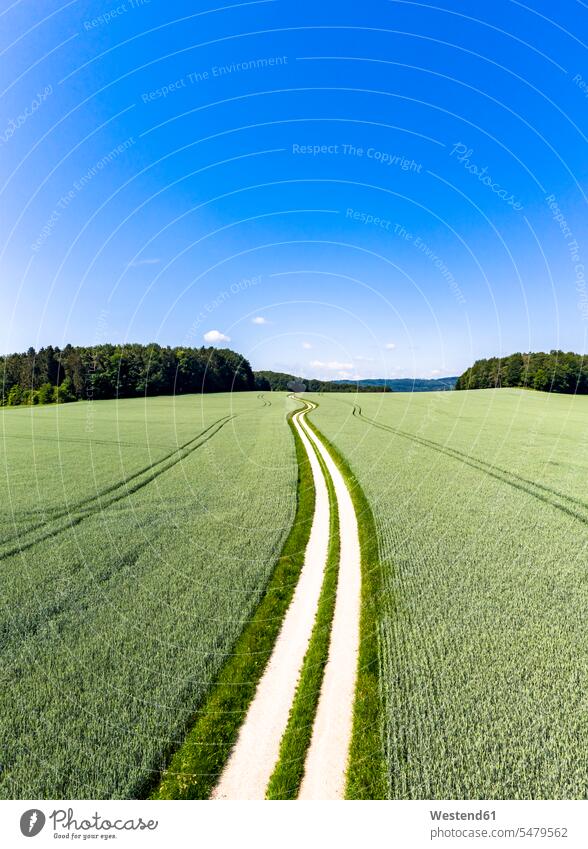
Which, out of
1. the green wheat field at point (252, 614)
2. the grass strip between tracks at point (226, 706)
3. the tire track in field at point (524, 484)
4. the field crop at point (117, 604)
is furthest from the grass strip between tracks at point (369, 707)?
the tire track in field at point (524, 484)

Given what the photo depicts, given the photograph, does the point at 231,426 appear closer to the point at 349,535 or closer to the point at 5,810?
the point at 349,535

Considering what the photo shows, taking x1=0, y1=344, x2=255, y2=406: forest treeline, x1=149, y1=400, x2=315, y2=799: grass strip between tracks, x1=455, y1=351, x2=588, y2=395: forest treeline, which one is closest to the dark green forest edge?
x1=0, y1=344, x2=255, y2=406: forest treeline

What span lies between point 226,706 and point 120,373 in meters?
112

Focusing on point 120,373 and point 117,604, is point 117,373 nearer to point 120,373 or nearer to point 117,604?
point 120,373

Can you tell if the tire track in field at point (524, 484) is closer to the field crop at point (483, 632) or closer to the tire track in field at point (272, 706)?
the field crop at point (483, 632)

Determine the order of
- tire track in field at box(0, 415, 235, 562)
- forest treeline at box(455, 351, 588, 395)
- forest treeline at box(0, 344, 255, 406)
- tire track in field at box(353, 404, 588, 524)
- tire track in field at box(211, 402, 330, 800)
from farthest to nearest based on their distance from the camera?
1. forest treeline at box(455, 351, 588, 395)
2. forest treeline at box(0, 344, 255, 406)
3. tire track in field at box(353, 404, 588, 524)
4. tire track in field at box(0, 415, 235, 562)
5. tire track in field at box(211, 402, 330, 800)

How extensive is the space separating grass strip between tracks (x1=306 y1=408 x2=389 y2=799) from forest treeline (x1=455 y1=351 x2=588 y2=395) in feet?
403

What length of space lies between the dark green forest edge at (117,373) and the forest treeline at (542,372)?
76109 mm

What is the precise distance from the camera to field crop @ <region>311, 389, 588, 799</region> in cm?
709

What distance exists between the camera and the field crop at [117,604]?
25.3 ft

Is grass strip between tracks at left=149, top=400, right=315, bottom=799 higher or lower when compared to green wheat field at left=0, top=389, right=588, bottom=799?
lower

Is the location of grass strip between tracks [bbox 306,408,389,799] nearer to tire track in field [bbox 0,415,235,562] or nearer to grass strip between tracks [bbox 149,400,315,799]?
grass strip between tracks [bbox 149,400,315,799]

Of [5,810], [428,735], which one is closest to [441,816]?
[428,735]

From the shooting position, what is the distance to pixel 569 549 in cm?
1593
